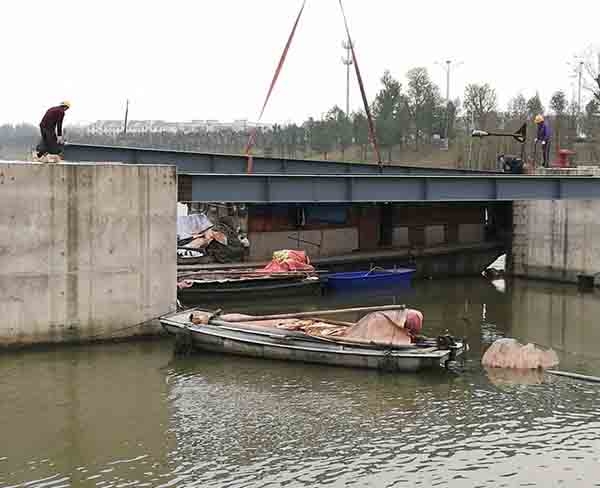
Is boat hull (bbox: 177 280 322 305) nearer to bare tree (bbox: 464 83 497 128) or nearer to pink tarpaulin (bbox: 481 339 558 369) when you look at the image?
pink tarpaulin (bbox: 481 339 558 369)

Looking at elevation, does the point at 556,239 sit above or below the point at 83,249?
below

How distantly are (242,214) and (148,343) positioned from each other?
12134mm

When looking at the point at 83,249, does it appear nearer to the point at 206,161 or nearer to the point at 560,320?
the point at 206,161

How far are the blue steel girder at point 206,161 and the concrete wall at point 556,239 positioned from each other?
520 centimetres

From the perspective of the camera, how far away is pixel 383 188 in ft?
95.2

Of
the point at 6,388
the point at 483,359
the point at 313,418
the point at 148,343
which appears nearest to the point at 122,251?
the point at 148,343

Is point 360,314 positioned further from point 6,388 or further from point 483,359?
point 6,388

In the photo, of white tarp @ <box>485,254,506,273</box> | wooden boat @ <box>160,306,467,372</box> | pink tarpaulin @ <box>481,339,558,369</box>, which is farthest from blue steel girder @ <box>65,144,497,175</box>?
pink tarpaulin @ <box>481,339,558,369</box>

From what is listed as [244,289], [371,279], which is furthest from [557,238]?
[244,289]

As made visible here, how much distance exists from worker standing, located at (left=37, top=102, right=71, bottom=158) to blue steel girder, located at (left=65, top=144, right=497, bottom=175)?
5.03 metres

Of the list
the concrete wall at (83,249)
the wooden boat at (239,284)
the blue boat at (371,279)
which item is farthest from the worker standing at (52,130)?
the blue boat at (371,279)

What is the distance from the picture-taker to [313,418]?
16.2 m

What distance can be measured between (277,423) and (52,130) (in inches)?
411

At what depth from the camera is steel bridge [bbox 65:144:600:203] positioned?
25.8 meters
